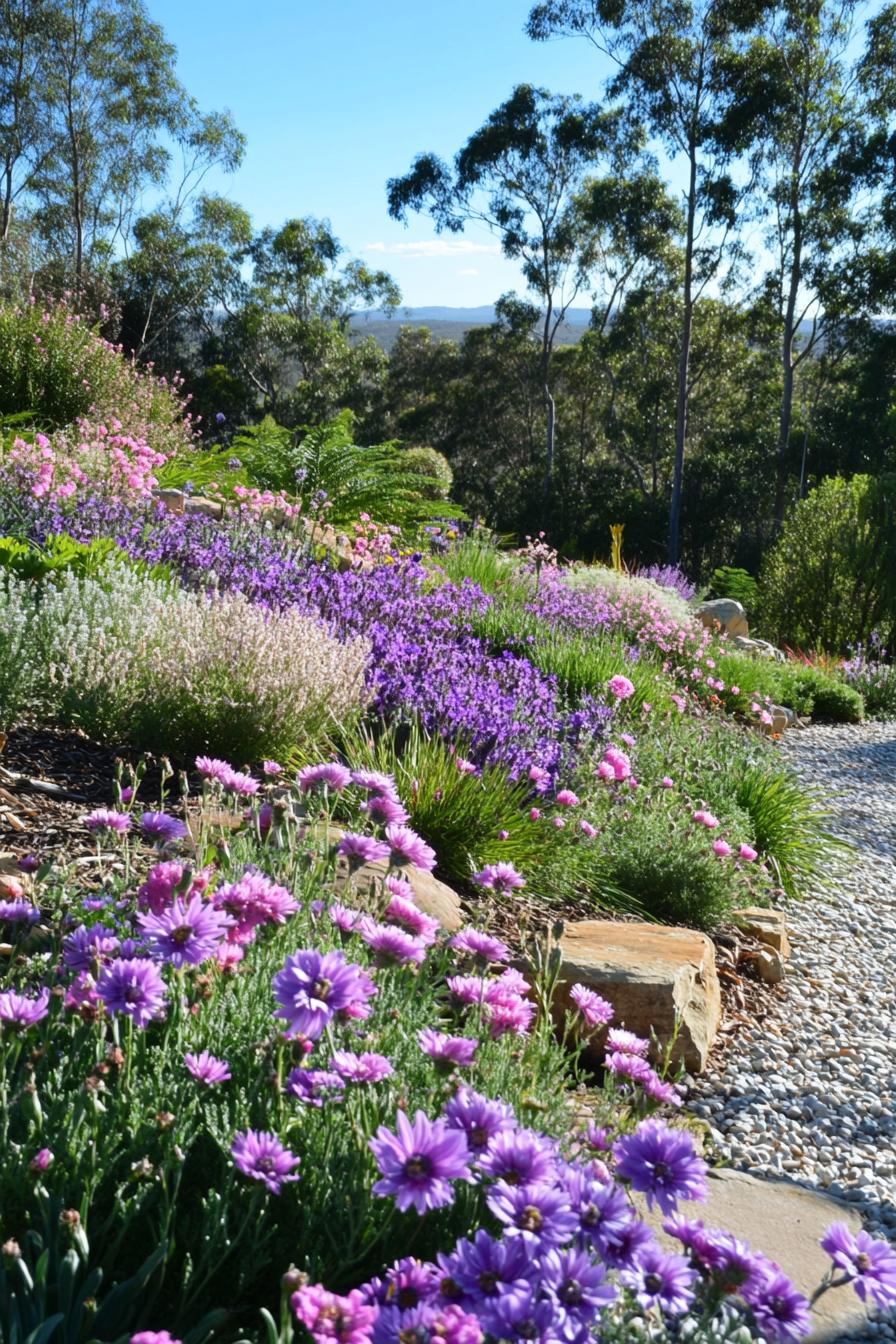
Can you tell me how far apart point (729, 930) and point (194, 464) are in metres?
8.67

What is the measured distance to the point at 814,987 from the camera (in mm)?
3602

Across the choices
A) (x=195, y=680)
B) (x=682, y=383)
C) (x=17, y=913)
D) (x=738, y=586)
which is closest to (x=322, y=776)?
(x=17, y=913)

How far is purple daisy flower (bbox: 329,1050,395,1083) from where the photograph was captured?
4.23 ft

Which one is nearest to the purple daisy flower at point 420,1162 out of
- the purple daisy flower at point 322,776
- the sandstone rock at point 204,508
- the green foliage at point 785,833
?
the purple daisy flower at point 322,776

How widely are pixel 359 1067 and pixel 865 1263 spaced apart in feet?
1.93

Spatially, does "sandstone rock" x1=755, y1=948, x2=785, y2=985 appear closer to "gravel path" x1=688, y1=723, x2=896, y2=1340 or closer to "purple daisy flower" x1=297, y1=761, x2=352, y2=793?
"gravel path" x1=688, y1=723, x2=896, y2=1340

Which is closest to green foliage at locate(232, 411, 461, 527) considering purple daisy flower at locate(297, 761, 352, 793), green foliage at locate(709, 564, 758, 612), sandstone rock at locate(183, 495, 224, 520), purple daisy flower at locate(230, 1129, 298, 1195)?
sandstone rock at locate(183, 495, 224, 520)

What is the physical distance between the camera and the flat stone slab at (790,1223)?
1.94 m

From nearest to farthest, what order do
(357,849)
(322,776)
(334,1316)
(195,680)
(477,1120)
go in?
(334,1316)
(477,1120)
(357,849)
(322,776)
(195,680)

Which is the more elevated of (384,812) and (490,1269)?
(384,812)

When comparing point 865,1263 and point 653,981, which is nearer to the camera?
point 865,1263

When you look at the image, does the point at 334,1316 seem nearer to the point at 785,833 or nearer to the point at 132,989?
the point at 132,989

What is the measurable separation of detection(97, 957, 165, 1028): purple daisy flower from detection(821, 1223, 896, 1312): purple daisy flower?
2.70 ft

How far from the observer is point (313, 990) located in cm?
123
